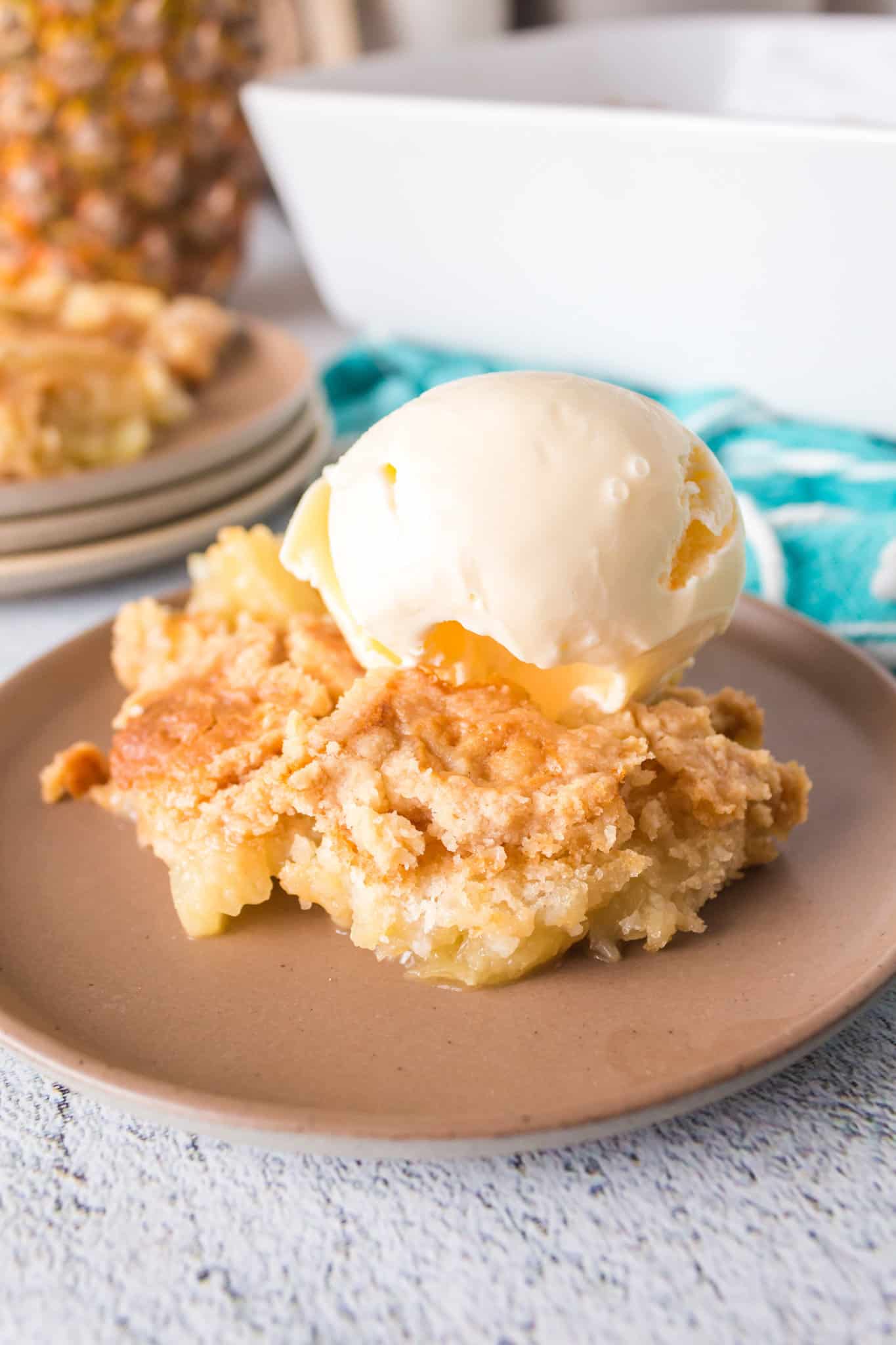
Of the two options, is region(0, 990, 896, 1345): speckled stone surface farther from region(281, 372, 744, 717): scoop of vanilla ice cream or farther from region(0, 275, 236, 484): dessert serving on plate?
region(0, 275, 236, 484): dessert serving on plate

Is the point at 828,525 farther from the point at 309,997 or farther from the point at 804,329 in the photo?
the point at 309,997

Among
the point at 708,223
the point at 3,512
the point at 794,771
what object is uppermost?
the point at 708,223

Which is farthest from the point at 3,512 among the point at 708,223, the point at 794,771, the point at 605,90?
the point at 605,90

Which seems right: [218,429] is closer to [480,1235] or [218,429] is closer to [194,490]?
[194,490]

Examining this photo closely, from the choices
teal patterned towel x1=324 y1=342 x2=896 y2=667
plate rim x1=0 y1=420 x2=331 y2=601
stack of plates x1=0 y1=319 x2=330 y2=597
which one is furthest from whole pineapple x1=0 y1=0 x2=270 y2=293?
teal patterned towel x1=324 y1=342 x2=896 y2=667

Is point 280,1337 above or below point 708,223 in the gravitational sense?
below

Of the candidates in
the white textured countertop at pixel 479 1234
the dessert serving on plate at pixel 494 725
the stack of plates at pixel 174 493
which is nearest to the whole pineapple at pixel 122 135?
the stack of plates at pixel 174 493

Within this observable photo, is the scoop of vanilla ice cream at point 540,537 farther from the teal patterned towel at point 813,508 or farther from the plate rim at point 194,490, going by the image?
the plate rim at point 194,490

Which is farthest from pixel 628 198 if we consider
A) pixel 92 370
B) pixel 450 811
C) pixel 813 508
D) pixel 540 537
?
pixel 450 811
